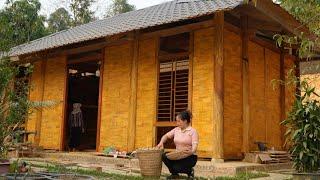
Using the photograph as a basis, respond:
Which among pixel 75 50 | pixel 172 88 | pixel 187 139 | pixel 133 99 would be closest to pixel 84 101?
pixel 75 50

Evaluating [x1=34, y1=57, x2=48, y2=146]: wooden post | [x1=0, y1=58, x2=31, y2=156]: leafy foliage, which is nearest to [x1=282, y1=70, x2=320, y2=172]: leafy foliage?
[x1=0, y1=58, x2=31, y2=156]: leafy foliage

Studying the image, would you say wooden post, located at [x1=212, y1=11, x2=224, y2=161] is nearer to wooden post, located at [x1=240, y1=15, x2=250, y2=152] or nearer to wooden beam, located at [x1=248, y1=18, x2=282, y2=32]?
wooden post, located at [x1=240, y1=15, x2=250, y2=152]

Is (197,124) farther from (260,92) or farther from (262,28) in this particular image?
(262,28)

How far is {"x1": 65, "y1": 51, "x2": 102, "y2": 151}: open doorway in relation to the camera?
46.7 feet

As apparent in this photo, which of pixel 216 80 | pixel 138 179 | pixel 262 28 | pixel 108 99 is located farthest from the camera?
pixel 108 99

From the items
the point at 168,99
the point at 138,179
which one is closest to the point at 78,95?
the point at 168,99

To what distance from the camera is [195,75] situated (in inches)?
388

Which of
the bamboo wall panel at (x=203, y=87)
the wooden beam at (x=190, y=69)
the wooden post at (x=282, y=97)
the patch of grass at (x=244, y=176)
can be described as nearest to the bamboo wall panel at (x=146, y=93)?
the wooden beam at (x=190, y=69)

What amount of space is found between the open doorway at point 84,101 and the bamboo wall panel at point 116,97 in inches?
90.1

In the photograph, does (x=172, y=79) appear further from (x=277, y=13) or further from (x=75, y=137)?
(x=75, y=137)

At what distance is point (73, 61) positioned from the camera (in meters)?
12.7

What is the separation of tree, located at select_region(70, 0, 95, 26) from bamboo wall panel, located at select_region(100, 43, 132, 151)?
2501cm

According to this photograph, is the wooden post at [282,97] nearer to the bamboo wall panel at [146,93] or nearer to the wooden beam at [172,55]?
the wooden beam at [172,55]

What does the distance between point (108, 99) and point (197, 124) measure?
10.0 feet
